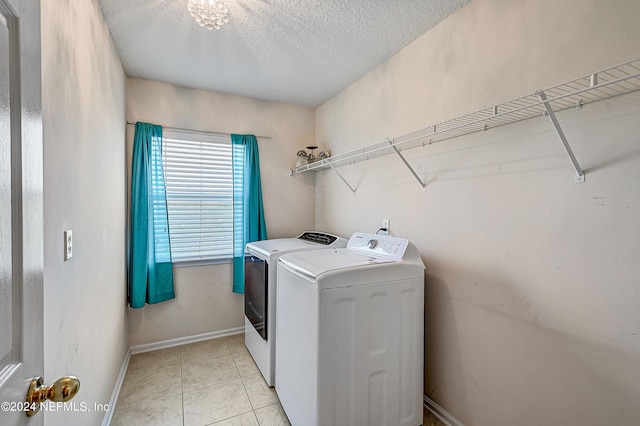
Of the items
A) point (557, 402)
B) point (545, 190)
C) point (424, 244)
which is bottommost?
point (557, 402)

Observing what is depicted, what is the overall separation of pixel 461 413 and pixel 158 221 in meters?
2.74

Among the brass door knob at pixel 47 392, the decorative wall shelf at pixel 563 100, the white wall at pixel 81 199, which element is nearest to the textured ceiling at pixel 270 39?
the white wall at pixel 81 199

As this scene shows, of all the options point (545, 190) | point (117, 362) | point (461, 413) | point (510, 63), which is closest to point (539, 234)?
point (545, 190)

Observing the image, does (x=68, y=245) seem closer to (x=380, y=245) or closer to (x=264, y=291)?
(x=264, y=291)

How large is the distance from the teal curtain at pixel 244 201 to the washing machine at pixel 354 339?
1284 mm

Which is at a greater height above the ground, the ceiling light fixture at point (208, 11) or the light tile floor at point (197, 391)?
the ceiling light fixture at point (208, 11)

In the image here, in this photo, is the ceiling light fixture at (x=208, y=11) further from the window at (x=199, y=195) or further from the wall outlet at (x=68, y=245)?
the window at (x=199, y=195)

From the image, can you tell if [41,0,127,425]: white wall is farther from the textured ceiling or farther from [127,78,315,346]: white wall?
[127,78,315,346]: white wall

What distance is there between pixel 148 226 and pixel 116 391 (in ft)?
4.16

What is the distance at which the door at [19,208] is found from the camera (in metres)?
0.54

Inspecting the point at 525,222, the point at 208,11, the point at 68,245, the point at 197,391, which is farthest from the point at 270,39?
the point at 197,391

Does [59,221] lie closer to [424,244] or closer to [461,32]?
[424,244]

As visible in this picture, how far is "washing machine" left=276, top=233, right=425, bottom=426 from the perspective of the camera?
1.46m

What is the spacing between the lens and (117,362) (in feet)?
6.91
